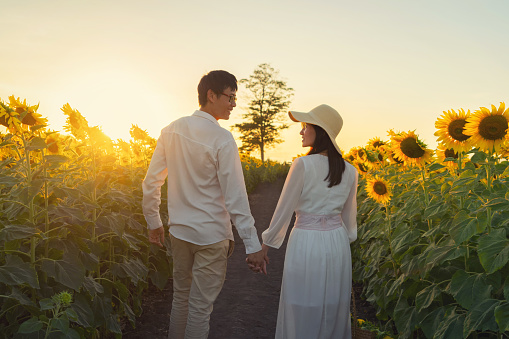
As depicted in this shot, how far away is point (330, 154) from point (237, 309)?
312 centimetres

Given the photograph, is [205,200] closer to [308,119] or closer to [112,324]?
[308,119]

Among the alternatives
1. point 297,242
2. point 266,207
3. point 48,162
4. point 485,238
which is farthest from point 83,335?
point 266,207

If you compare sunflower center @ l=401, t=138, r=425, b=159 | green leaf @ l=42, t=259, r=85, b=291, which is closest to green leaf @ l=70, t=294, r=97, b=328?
green leaf @ l=42, t=259, r=85, b=291

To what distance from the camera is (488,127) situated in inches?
122

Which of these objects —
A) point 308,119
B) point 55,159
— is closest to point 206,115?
point 308,119

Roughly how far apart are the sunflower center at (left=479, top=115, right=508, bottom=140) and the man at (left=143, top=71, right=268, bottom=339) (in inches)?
65.1

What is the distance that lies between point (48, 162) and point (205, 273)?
1.25 meters

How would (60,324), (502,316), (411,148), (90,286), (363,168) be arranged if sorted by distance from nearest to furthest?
1. (502,316)
2. (60,324)
3. (90,286)
4. (411,148)
5. (363,168)

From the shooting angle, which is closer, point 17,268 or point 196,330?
point 17,268

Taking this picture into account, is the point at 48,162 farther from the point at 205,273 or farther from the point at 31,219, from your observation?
the point at 205,273

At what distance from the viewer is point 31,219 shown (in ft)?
9.61

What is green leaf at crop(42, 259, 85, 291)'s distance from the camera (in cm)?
283

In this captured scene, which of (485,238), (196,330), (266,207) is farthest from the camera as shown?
(266,207)

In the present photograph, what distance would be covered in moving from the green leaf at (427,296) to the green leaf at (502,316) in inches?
27.3
